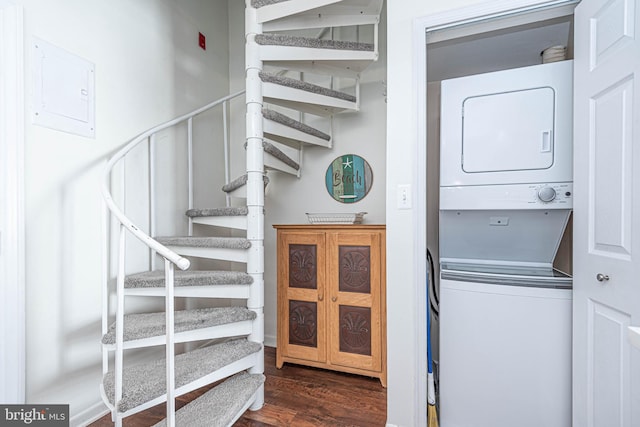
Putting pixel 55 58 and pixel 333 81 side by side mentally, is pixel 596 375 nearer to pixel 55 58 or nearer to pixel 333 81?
pixel 333 81

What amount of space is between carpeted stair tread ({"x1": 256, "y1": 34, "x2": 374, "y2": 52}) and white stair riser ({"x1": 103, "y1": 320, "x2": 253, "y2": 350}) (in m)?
1.73

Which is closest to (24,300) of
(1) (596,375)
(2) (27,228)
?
(2) (27,228)

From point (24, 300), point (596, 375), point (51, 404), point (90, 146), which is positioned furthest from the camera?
point (90, 146)

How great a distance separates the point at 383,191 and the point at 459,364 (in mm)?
1371

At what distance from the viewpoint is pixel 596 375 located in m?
1.16

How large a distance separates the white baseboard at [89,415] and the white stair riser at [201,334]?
570mm

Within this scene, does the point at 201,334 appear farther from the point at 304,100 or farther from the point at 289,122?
the point at 304,100

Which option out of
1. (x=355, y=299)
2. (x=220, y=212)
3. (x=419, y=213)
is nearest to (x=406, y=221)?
(x=419, y=213)

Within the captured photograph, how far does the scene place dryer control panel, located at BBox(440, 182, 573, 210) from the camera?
4.81 ft

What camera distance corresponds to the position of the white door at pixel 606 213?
1007mm

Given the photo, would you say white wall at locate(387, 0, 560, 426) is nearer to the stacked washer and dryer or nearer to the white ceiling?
the stacked washer and dryer

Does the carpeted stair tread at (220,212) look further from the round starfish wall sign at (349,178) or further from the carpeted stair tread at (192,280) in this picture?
the round starfish wall sign at (349,178)

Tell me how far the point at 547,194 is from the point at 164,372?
2.02 m

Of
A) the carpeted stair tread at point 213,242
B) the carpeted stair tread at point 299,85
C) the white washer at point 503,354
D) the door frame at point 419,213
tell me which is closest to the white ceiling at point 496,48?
the door frame at point 419,213
